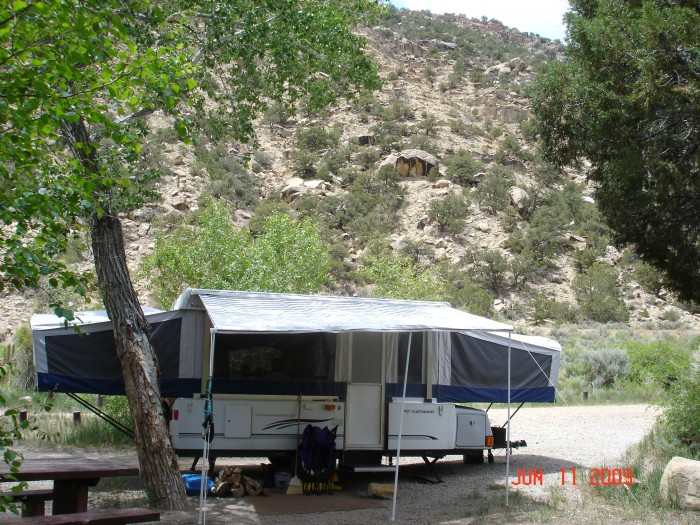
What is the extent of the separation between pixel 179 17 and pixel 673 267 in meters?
7.75

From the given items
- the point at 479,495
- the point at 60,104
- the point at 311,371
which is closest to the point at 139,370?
the point at 311,371

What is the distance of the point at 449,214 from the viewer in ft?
136

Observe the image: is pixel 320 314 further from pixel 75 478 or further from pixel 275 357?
pixel 75 478

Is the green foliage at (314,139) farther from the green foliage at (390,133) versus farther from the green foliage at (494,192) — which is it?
the green foliage at (494,192)

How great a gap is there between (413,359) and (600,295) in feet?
95.2

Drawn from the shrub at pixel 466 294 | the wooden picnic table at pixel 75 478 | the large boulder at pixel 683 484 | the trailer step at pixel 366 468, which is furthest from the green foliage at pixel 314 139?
the wooden picnic table at pixel 75 478

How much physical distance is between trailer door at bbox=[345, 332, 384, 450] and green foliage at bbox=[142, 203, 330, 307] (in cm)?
628

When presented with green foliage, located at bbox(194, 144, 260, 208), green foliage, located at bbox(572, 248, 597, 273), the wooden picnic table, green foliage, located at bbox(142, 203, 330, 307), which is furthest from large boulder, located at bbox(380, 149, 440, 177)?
the wooden picnic table

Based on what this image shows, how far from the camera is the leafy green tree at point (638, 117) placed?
27.6 feet

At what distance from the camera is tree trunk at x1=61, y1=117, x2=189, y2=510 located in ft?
24.5

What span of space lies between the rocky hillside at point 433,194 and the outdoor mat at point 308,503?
70.6 ft

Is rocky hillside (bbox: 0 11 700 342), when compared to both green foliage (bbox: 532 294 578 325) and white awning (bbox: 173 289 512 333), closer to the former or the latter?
green foliage (bbox: 532 294 578 325)

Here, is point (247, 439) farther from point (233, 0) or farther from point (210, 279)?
point (210, 279)

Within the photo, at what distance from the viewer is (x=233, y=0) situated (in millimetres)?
8961
